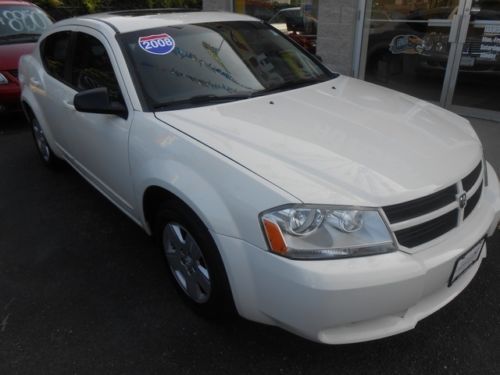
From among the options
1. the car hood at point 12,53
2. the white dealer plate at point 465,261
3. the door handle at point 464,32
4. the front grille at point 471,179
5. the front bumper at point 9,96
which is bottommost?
the front bumper at point 9,96

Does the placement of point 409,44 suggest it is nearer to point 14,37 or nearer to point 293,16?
point 293,16

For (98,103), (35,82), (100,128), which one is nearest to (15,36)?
(35,82)

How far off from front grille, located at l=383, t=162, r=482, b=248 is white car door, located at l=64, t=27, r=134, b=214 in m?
1.61

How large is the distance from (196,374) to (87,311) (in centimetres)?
85

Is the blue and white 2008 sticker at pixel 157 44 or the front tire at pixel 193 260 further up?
the blue and white 2008 sticker at pixel 157 44

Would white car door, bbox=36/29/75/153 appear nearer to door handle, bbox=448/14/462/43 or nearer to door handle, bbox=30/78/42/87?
door handle, bbox=30/78/42/87

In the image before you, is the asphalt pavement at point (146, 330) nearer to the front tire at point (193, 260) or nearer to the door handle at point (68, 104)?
the front tire at point (193, 260)

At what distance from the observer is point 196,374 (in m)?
2.08

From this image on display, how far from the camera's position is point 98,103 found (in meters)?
2.50

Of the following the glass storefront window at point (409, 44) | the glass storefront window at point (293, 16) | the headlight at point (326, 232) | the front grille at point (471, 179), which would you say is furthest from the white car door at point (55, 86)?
the glass storefront window at point (409, 44)

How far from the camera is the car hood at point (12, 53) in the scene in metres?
5.92

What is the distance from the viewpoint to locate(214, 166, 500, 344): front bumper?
1675 millimetres

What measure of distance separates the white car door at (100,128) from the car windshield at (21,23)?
4.05 meters

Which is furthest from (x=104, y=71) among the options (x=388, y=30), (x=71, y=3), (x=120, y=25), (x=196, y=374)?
(x=71, y=3)
